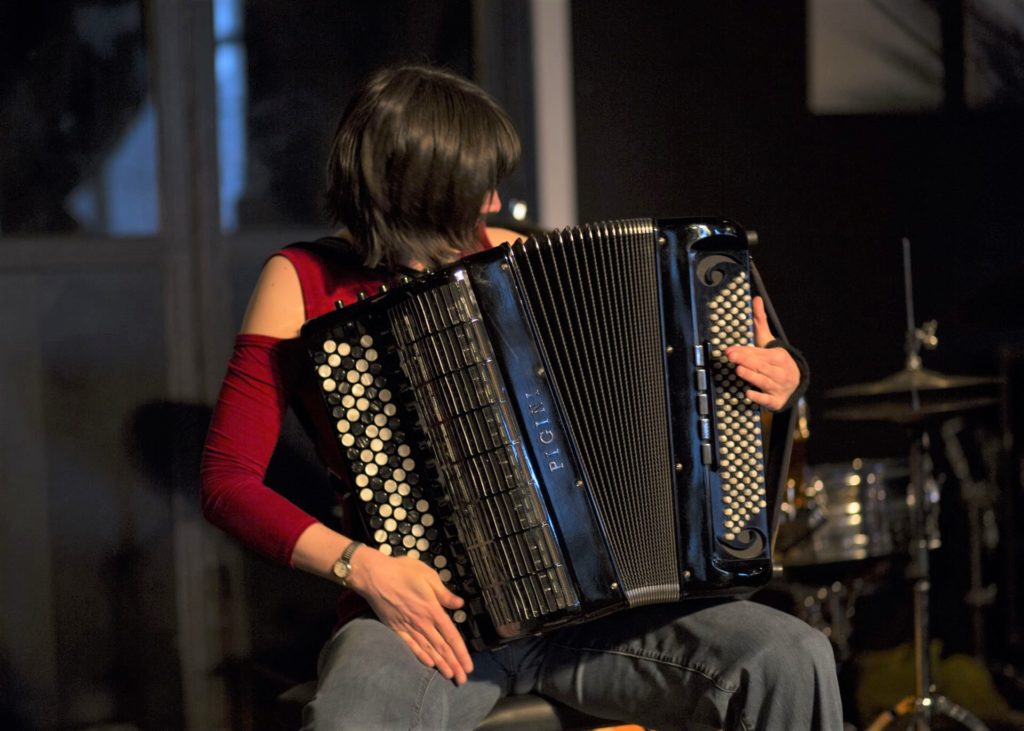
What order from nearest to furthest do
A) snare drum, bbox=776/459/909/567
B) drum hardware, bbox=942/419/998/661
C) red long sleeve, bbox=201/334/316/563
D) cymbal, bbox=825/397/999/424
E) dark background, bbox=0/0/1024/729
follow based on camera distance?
red long sleeve, bbox=201/334/316/563 → dark background, bbox=0/0/1024/729 → cymbal, bbox=825/397/999/424 → snare drum, bbox=776/459/909/567 → drum hardware, bbox=942/419/998/661

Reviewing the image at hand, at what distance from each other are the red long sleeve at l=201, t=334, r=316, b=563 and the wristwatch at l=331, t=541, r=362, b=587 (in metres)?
0.08

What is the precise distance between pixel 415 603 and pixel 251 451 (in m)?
0.35

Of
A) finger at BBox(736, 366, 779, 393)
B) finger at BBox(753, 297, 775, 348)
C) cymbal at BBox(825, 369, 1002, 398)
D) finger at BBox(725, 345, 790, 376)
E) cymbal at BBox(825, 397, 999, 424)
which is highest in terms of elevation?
finger at BBox(753, 297, 775, 348)

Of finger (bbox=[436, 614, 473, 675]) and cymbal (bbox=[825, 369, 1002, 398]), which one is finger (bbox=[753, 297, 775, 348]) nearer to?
finger (bbox=[436, 614, 473, 675])

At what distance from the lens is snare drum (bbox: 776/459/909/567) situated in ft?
9.32

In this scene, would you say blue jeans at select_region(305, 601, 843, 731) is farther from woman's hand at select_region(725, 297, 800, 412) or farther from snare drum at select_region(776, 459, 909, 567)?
snare drum at select_region(776, 459, 909, 567)

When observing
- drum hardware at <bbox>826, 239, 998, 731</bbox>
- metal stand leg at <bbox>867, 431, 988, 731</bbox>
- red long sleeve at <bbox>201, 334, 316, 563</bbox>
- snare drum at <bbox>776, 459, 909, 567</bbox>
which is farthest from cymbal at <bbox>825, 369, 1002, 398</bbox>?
red long sleeve at <bbox>201, 334, 316, 563</bbox>

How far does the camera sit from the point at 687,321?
61.9 inches

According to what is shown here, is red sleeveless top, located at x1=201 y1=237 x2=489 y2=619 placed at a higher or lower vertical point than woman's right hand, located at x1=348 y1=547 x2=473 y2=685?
higher

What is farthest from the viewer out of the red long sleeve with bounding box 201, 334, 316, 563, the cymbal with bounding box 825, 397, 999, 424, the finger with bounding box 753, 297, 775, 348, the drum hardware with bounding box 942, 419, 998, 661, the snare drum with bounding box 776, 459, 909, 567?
Answer: the drum hardware with bounding box 942, 419, 998, 661

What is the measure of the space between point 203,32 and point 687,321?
155 cm

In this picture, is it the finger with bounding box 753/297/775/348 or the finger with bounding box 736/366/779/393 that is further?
the finger with bounding box 753/297/775/348

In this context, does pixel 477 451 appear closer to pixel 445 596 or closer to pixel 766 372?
pixel 445 596

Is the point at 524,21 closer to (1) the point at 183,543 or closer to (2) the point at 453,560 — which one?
(1) the point at 183,543
